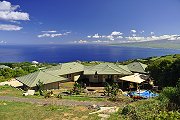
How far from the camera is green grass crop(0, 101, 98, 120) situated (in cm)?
2012

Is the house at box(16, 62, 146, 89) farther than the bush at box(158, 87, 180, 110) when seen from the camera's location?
Yes

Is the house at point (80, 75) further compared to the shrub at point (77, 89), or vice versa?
the house at point (80, 75)

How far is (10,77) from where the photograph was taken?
54125 mm

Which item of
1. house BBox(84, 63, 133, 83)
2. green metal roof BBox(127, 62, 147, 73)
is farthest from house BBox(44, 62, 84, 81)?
green metal roof BBox(127, 62, 147, 73)

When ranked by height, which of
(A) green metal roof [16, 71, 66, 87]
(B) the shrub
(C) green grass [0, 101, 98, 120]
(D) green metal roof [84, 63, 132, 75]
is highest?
(D) green metal roof [84, 63, 132, 75]

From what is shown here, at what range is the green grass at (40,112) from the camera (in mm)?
20125

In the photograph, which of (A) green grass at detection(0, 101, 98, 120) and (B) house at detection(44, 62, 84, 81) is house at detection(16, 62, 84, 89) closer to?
(B) house at detection(44, 62, 84, 81)

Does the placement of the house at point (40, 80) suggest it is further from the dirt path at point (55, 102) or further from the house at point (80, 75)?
the dirt path at point (55, 102)

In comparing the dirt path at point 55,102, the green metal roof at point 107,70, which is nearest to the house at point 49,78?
the green metal roof at point 107,70

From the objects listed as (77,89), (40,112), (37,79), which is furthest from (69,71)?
(40,112)

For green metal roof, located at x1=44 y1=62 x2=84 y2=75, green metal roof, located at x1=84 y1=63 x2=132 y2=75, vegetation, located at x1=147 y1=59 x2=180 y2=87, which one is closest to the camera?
vegetation, located at x1=147 y1=59 x2=180 y2=87

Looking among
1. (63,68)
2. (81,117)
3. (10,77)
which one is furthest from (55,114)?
(10,77)

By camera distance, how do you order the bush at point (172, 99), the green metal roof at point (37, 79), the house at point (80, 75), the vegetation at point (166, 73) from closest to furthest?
1. the bush at point (172, 99)
2. the vegetation at point (166, 73)
3. the green metal roof at point (37, 79)
4. the house at point (80, 75)

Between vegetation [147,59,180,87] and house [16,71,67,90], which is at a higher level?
vegetation [147,59,180,87]
